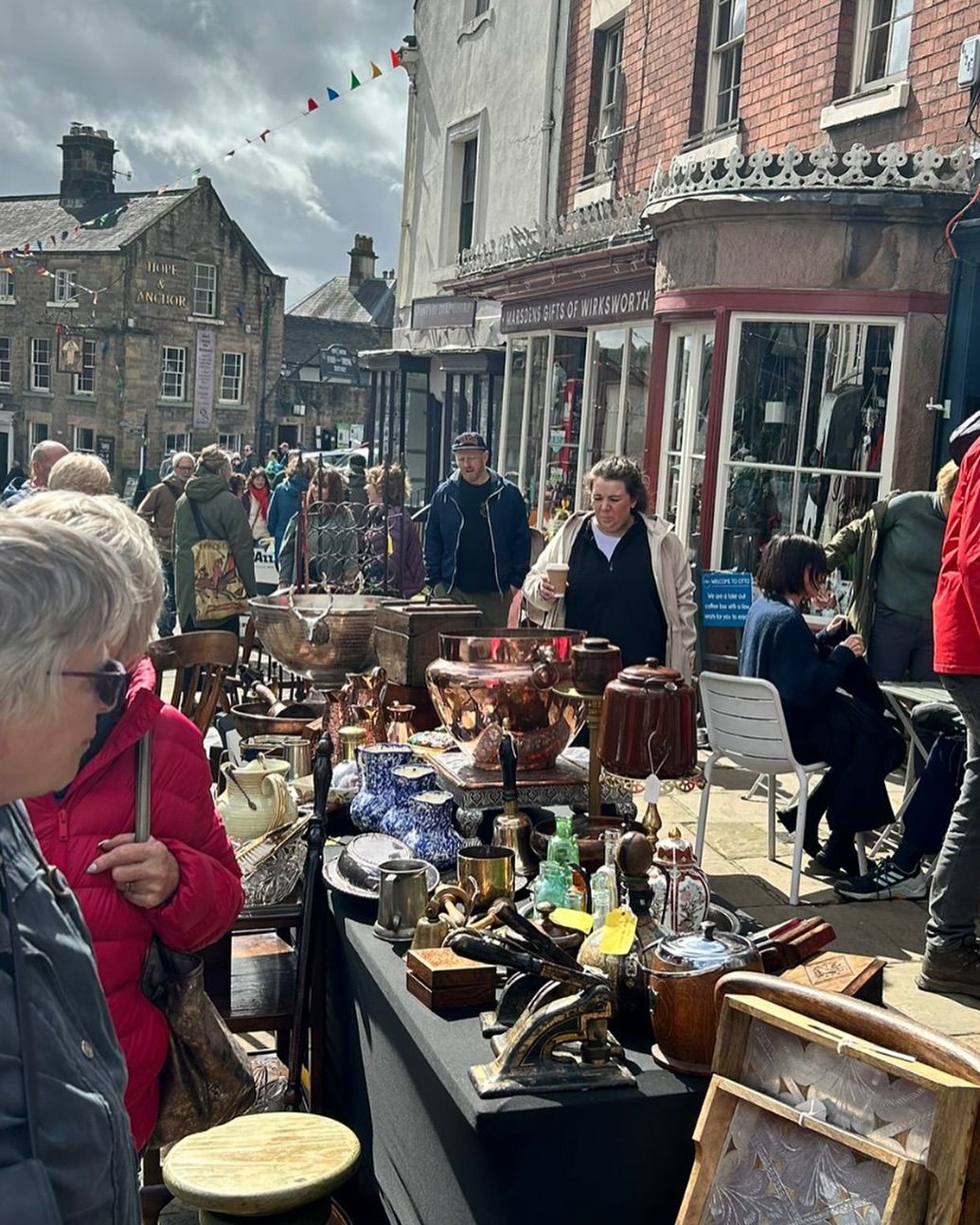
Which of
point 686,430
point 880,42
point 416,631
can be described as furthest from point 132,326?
point 416,631

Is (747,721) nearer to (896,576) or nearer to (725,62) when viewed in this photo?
(896,576)

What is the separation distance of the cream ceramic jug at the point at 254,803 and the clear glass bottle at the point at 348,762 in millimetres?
288

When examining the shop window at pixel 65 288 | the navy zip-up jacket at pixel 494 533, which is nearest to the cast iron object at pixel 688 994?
the navy zip-up jacket at pixel 494 533

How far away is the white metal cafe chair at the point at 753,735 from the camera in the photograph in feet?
16.9

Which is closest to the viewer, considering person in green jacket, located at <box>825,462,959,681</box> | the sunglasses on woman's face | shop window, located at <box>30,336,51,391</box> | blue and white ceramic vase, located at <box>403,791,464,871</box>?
the sunglasses on woman's face

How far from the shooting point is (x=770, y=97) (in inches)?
367

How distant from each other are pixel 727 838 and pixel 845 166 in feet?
13.3

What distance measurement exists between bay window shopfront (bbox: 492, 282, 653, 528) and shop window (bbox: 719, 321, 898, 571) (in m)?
1.44

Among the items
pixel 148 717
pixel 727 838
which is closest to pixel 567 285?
pixel 727 838

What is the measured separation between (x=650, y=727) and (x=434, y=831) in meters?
0.74

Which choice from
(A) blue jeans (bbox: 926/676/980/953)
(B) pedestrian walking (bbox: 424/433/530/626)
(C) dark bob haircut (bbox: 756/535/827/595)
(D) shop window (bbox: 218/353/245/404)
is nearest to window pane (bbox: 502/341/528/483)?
(B) pedestrian walking (bbox: 424/433/530/626)

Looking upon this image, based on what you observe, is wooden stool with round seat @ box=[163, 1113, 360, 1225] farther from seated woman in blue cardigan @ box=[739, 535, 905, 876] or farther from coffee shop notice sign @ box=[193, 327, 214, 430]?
coffee shop notice sign @ box=[193, 327, 214, 430]

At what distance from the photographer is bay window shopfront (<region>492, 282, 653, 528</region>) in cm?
1004

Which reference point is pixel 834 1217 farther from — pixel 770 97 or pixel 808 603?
pixel 770 97
